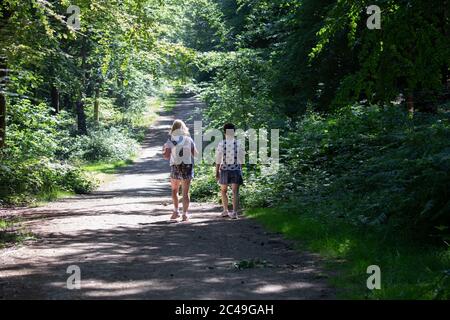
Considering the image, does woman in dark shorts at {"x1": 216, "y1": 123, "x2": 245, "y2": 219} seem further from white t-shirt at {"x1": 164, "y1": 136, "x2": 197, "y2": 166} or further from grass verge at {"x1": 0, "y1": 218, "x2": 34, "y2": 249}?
grass verge at {"x1": 0, "y1": 218, "x2": 34, "y2": 249}

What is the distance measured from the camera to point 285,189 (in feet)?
44.9

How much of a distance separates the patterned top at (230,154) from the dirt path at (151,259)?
1.27 metres

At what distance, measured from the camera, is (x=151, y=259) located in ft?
26.8

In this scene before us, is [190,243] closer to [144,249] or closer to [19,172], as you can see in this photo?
[144,249]

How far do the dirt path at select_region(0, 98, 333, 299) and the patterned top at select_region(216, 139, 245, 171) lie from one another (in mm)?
1274

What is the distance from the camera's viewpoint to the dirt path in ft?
20.7

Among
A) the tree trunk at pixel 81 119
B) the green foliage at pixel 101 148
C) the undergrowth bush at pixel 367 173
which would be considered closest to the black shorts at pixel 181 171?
the undergrowth bush at pixel 367 173

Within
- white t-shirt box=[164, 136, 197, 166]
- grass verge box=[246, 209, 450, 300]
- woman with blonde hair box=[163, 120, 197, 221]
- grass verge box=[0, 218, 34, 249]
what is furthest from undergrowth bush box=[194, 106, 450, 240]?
grass verge box=[0, 218, 34, 249]

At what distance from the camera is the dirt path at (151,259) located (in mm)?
6305

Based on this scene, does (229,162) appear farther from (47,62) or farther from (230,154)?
(47,62)

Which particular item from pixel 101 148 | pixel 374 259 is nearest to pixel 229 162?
pixel 374 259

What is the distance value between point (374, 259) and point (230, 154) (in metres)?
6.09

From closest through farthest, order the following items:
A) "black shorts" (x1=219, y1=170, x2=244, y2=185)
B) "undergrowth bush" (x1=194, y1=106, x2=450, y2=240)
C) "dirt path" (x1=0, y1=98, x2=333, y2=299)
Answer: "dirt path" (x1=0, y1=98, x2=333, y2=299), "undergrowth bush" (x1=194, y1=106, x2=450, y2=240), "black shorts" (x1=219, y1=170, x2=244, y2=185)
